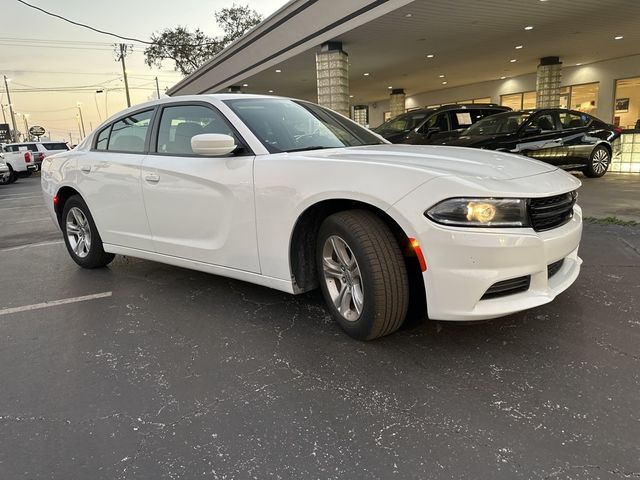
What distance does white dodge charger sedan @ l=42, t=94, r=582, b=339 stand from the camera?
2463mm

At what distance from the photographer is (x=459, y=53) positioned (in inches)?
672

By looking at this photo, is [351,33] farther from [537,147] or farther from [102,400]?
[102,400]

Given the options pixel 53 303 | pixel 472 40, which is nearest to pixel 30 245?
pixel 53 303

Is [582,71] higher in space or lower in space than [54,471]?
higher

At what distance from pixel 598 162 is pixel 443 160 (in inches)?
390

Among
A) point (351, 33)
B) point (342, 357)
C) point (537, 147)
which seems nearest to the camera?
point (342, 357)

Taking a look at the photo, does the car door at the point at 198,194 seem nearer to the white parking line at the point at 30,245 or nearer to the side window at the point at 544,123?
the white parking line at the point at 30,245

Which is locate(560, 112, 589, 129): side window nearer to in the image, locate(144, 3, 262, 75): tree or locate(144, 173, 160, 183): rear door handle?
locate(144, 173, 160, 183): rear door handle

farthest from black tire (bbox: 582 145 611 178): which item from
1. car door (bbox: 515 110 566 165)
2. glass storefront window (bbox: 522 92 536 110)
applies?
glass storefront window (bbox: 522 92 536 110)

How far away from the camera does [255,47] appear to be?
19.3 meters

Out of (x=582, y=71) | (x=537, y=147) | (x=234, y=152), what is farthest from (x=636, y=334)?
(x=582, y=71)

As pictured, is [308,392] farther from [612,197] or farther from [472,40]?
[472,40]

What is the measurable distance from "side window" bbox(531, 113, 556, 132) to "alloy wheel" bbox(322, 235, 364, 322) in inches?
357

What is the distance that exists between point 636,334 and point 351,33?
40.9 feet
